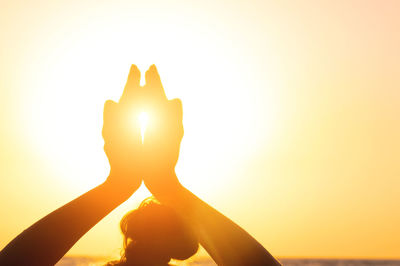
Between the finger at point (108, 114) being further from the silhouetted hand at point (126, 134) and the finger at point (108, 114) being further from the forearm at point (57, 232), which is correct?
the forearm at point (57, 232)

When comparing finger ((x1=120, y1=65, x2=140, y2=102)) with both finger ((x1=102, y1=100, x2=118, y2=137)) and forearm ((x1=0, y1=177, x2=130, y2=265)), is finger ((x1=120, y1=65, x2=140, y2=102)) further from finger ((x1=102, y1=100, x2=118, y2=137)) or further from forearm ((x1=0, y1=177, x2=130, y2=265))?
forearm ((x1=0, y1=177, x2=130, y2=265))

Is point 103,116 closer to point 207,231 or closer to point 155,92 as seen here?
point 155,92

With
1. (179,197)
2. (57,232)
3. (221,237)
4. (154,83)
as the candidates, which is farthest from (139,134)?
(221,237)

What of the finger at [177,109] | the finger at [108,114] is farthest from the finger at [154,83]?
the finger at [108,114]

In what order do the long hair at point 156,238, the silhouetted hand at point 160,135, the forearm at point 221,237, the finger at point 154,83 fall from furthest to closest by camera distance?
the finger at point 154,83, the silhouetted hand at point 160,135, the long hair at point 156,238, the forearm at point 221,237

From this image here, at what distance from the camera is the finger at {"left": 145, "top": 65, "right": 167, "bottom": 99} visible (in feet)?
11.7

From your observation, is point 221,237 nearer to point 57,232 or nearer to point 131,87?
point 57,232

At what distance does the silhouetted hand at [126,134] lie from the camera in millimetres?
3486

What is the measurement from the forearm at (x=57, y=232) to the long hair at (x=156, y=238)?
0.69 ft

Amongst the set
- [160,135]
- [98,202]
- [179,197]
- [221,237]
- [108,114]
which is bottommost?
[221,237]

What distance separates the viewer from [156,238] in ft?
10.3

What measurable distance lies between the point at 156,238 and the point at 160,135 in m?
0.78

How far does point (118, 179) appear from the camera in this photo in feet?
11.2

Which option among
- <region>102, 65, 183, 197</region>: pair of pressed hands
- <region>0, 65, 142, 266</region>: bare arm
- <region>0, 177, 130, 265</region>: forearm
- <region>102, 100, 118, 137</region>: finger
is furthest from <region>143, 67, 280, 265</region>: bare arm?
<region>0, 177, 130, 265</region>: forearm
